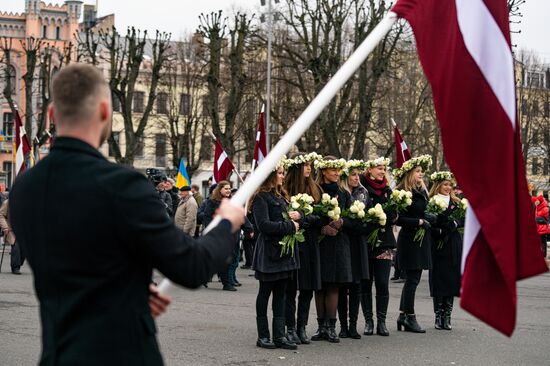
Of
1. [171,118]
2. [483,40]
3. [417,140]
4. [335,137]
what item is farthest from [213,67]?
[483,40]

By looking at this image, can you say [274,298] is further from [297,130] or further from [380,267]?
[297,130]

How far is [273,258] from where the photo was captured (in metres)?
11.2

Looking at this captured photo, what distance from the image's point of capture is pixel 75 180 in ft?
12.2

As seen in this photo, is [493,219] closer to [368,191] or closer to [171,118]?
[368,191]

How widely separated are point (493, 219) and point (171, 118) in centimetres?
6267

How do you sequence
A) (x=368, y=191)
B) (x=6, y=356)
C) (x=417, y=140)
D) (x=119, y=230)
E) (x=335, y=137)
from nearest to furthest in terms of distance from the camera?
(x=119, y=230) < (x=6, y=356) < (x=368, y=191) < (x=335, y=137) < (x=417, y=140)

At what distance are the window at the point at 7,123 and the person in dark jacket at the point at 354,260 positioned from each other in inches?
2775

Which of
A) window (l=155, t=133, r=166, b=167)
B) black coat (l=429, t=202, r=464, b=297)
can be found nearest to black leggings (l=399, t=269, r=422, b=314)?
black coat (l=429, t=202, r=464, b=297)

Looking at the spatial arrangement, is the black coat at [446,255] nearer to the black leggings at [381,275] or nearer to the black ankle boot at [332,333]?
the black leggings at [381,275]

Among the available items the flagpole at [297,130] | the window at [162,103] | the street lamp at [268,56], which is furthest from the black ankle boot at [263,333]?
the window at [162,103]

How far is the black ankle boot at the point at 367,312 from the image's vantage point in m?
12.5

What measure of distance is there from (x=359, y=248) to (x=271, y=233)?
1572 mm

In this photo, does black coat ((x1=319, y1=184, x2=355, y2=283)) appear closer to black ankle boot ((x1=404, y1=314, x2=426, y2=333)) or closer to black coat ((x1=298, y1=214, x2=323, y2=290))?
black coat ((x1=298, y1=214, x2=323, y2=290))

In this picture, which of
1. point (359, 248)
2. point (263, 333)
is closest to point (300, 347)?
point (263, 333)
